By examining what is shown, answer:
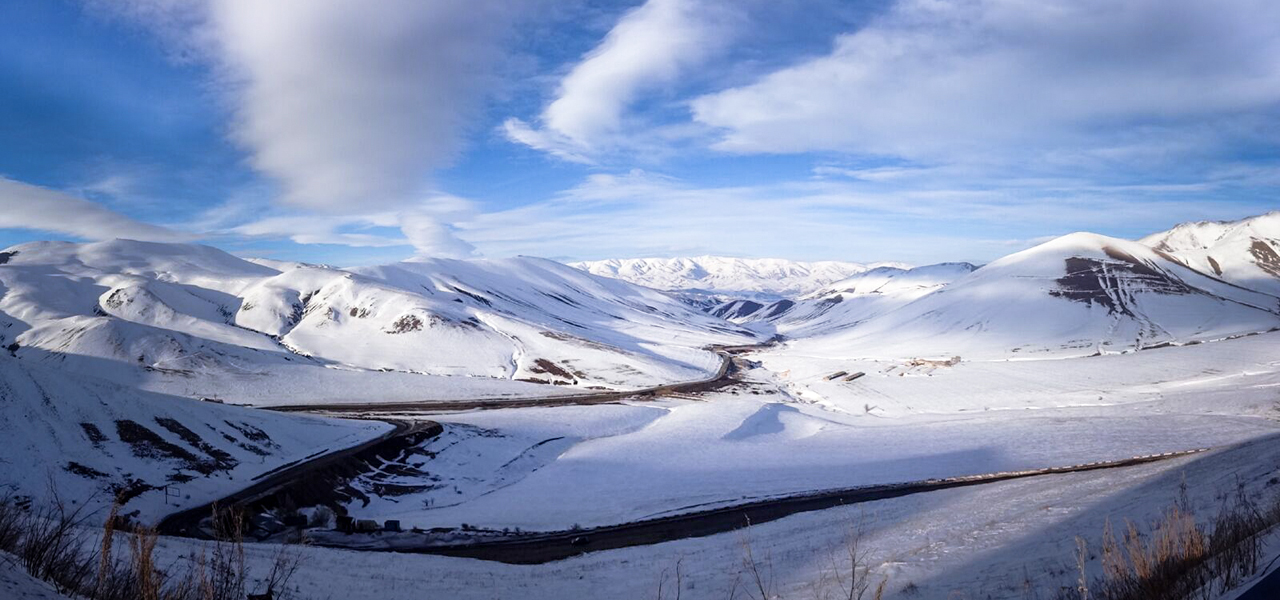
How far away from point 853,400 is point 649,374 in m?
35.9

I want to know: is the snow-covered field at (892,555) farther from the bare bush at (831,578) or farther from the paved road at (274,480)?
the paved road at (274,480)

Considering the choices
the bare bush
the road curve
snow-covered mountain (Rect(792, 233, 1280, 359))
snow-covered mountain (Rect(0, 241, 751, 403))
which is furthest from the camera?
snow-covered mountain (Rect(792, 233, 1280, 359))

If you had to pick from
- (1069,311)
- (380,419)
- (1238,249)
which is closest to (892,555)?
(380,419)

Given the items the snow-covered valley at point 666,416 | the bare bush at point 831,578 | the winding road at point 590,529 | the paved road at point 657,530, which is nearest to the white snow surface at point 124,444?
the snow-covered valley at point 666,416

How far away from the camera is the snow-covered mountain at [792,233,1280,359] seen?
3588 inches

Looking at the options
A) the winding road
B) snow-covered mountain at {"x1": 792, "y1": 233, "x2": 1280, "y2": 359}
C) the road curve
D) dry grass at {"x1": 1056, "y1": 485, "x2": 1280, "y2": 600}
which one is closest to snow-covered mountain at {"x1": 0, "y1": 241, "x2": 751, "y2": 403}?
the road curve

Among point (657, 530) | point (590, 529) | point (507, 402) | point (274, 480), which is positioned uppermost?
point (507, 402)

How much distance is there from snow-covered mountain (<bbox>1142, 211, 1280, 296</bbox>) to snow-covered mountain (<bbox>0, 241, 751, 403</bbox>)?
356 feet

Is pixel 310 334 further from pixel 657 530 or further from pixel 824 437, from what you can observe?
pixel 657 530

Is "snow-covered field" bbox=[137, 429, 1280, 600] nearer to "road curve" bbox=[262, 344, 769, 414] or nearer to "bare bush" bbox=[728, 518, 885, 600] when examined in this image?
"bare bush" bbox=[728, 518, 885, 600]

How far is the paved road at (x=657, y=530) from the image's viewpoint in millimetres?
21297

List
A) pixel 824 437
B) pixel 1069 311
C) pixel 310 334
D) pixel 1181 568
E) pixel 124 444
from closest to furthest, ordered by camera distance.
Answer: pixel 1181 568, pixel 124 444, pixel 824 437, pixel 1069 311, pixel 310 334

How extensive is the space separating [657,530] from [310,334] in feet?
364

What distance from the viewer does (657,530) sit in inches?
944
